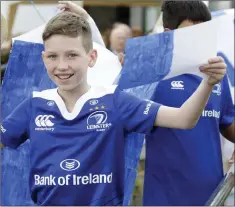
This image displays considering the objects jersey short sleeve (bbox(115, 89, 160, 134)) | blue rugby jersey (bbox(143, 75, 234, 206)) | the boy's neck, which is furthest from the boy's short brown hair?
blue rugby jersey (bbox(143, 75, 234, 206))

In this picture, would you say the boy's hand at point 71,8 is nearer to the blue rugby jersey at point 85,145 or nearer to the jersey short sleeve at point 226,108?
the blue rugby jersey at point 85,145

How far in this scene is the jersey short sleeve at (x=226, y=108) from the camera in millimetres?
3783

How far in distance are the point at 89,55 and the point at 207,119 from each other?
856 mm

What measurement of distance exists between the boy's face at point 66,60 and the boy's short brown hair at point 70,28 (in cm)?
2

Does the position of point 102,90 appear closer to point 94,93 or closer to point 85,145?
point 94,93

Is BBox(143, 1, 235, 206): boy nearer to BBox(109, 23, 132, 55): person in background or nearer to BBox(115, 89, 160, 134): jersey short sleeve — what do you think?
BBox(115, 89, 160, 134): jersey short sleeve

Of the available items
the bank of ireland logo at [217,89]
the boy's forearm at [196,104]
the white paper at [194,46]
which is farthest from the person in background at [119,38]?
the boy's forearm at [196,104]

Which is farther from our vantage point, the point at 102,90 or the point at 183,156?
the point at 183,156

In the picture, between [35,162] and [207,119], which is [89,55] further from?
[207,119]

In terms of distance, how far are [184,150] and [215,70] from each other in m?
0.81

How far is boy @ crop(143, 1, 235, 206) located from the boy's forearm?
656 millimetres

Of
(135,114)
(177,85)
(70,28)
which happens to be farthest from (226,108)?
(70,28)

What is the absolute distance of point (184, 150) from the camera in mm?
3568

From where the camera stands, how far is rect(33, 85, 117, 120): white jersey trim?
2.98 meters
